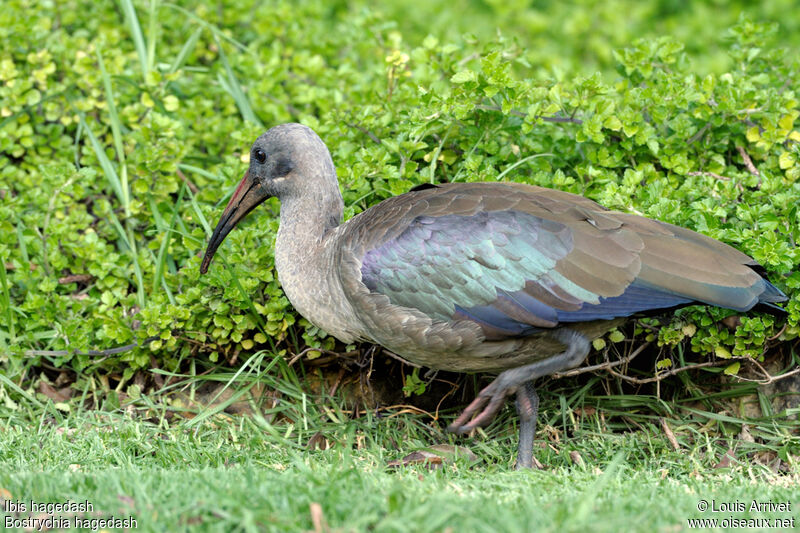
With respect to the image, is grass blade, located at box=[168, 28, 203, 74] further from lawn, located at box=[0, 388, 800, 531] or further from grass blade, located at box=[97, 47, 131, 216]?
lawn, located at box=[0, 388, 800, 531]

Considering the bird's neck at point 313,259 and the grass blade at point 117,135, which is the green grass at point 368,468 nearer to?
the bird's neck at point 313,259

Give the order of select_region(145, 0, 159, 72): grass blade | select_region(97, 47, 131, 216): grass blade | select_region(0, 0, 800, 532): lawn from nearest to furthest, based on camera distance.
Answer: select_region(0, 0, 800, 532): lawn → select_region(97, 47, 131, 216): grass blade → select_region(145, 0, 159, 72): grass blade

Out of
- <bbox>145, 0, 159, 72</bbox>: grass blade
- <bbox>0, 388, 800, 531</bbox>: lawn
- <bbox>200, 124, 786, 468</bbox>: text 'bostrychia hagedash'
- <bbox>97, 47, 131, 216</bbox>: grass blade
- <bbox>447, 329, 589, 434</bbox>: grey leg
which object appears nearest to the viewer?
<bbox>0, 388, 800, 531</bbox>: lawn

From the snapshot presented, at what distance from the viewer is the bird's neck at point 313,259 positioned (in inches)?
167

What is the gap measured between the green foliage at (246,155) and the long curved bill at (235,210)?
11 centimetres

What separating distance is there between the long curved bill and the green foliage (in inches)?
4.5

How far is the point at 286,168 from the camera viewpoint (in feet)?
14.9

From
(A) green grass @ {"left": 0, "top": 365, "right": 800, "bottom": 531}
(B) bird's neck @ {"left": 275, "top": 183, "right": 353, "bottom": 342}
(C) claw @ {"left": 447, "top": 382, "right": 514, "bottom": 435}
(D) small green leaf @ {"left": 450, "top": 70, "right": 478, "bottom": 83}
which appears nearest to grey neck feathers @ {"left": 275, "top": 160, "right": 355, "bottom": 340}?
(B) bird's neck @ {"left": 275, "top": 183, "right": 353, "bottom": 342}

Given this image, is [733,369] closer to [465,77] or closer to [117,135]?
[465,77]

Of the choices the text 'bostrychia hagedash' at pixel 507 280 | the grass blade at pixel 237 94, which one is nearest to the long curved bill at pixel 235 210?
the text 'bostrychia hagedash' at pixel 507 280

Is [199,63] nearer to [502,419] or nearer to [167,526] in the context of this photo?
[502,419]

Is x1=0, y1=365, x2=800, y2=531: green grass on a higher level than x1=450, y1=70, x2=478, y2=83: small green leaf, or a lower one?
lower

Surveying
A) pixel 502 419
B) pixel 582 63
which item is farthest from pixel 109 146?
pixel 582 63

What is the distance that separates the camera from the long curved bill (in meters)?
4.65
